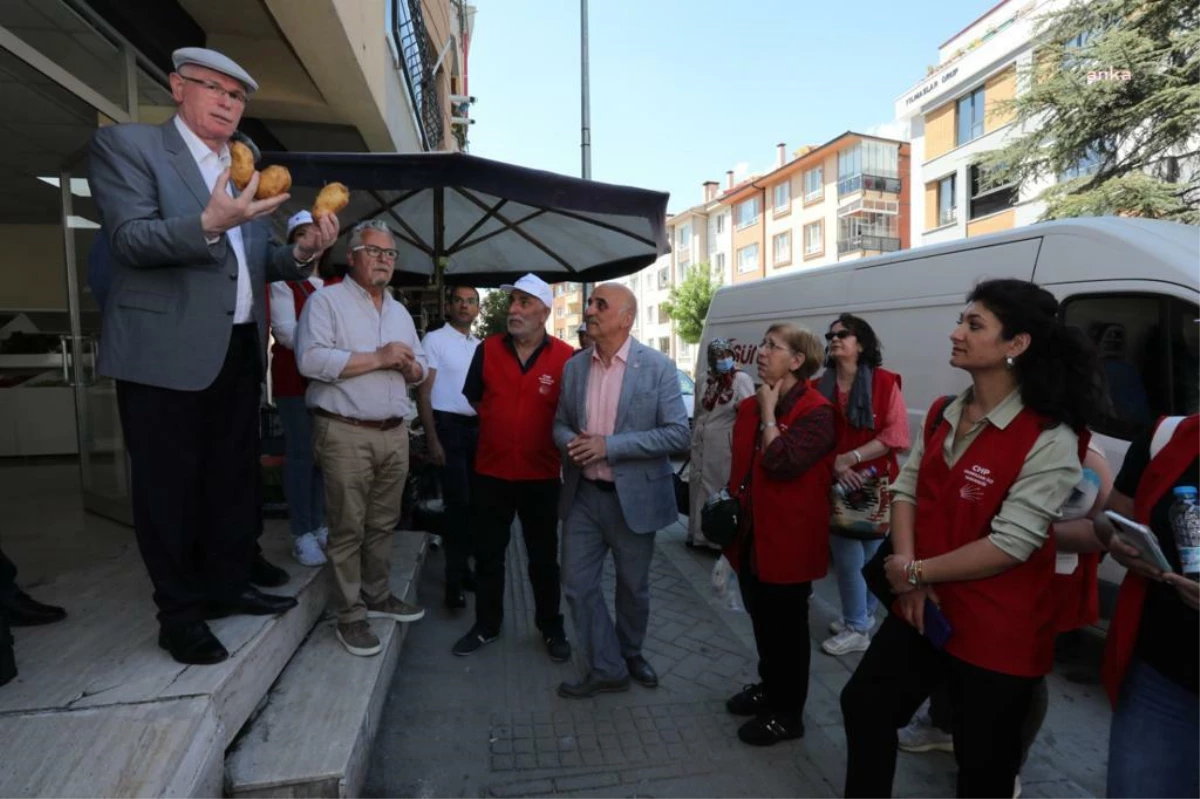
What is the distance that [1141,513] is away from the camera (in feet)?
6.03

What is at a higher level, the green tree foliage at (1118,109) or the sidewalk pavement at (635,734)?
the green tree foliage at (1118,109)

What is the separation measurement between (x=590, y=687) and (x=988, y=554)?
2155 mm

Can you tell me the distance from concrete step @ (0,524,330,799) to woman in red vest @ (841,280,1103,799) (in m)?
2.09

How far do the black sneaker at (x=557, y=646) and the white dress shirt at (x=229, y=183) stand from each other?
240 cm

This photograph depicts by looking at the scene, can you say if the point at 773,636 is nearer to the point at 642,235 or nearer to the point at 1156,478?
the point at 1156,478

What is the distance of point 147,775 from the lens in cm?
196

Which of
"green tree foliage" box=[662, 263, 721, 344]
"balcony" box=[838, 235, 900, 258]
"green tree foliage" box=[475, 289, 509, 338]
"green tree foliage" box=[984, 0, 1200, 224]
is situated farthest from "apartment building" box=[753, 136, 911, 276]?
"green tree foliage" box=[984, 0, 1200, 224]

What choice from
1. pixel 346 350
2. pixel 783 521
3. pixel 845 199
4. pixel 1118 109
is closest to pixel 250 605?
pixel 346 350

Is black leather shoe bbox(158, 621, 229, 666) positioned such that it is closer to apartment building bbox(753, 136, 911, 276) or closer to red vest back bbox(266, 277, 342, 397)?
red vest back bbox(266, 277, 342, 397)

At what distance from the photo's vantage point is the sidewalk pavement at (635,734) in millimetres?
2852

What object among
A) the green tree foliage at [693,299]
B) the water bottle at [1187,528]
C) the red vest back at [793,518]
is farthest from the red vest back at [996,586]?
the green tree foliage at [693,299]

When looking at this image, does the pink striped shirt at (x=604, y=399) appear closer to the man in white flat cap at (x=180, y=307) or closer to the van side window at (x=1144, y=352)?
the man in white flat cap at (x=180, y=307)

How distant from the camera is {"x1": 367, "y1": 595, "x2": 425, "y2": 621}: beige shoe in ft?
11.7

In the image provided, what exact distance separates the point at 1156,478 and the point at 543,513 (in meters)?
2.81
